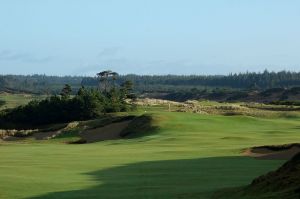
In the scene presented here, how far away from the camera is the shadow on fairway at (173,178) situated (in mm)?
20720

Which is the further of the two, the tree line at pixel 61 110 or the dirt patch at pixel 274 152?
the tree line at pixel 61 110

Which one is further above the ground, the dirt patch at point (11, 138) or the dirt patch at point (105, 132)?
the dirt patch at point (105, 132)

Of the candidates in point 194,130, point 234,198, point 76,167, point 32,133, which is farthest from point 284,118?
point 234,198

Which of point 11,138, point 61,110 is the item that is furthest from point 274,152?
point 61,110

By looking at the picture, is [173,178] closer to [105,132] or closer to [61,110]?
[105,132]

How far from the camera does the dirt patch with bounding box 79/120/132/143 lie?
64.4 metres

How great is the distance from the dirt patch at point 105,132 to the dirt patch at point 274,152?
27677 millimetres

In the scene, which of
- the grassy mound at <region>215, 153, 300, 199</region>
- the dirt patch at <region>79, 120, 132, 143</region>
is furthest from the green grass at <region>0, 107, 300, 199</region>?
the dirt patch at <region>79, 120, 132, 143</region>

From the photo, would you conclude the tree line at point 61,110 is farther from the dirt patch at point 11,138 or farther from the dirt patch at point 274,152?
the dirt patch at point 274,152

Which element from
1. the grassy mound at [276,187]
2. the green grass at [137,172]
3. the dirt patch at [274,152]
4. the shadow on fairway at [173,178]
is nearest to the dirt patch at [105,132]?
the green grass at [137,172]

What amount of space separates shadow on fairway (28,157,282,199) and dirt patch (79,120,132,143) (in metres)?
32.1

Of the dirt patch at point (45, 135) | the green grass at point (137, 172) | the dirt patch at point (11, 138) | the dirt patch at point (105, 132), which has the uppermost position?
the green grass at point (137, 172)

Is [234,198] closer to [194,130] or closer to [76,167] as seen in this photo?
[76,167]

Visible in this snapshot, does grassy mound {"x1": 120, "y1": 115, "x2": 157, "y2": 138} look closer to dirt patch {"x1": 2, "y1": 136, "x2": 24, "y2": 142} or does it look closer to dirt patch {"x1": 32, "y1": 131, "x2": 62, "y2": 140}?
dirt patch {"x1": 32, "y1": 131, "x2": 62, "y2": 140}
